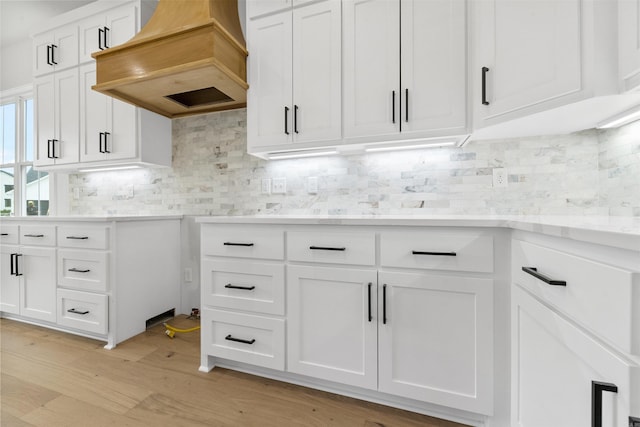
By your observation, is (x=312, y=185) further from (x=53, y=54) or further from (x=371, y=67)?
(x=53, y=54)

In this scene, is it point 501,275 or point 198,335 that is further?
point 198,335

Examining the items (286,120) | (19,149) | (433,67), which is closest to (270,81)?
(286,120)

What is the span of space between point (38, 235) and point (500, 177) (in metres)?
3.40

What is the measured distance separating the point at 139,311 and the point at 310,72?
2194mm

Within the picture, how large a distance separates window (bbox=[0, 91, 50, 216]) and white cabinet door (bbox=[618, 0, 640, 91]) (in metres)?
4.88

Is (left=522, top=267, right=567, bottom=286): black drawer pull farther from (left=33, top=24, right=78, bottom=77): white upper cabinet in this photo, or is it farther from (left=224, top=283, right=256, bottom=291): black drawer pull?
(left=33, top=24, right=78, bottom=77): white upper cabinet

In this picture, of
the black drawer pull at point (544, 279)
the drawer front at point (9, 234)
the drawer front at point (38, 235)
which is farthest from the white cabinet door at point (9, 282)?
the black drawer pull at point (544, 279)

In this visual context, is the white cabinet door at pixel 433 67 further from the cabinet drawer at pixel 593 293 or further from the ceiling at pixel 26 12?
the ceiling at pixel 26 12

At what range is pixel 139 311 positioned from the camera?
2.24 m

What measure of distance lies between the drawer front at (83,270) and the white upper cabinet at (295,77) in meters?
1.36

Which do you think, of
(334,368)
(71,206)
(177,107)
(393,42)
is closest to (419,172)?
(393,42)

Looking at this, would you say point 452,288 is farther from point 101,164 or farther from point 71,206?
point 71,206

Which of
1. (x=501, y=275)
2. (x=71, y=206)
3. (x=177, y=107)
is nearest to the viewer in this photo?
(x=501, y=275)

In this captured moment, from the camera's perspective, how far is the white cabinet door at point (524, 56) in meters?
1.12
